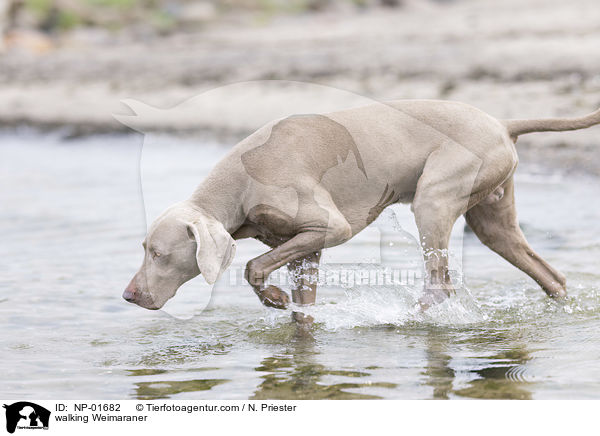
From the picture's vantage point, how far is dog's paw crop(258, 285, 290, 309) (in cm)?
538

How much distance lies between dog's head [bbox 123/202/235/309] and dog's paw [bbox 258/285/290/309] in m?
0.41

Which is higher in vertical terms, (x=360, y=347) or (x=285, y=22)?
(x=285, y=22)

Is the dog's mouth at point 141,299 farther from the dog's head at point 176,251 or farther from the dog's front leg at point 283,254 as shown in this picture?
the dog's front leg at point 283,254

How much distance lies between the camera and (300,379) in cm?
485

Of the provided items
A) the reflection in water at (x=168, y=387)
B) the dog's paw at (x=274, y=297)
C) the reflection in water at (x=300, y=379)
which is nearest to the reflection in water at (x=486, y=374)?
the reflection in water at (x=300, y=379)

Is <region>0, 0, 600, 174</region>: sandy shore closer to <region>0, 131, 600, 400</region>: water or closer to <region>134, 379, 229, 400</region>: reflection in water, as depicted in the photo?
<region>0, 131, 600, 400</region>: water

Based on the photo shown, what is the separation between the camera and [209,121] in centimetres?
1455

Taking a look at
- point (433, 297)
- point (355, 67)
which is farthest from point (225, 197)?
point (355, 67)

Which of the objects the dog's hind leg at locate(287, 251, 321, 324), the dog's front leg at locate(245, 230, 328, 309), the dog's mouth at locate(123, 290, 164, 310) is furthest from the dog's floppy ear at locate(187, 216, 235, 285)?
the dog's hind leg at locate(287, 251, 321, 324)

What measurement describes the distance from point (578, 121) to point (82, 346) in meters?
3.06

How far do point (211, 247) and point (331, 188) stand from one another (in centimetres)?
86

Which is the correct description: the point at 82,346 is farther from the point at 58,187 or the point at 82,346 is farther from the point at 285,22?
the point at 285,22
